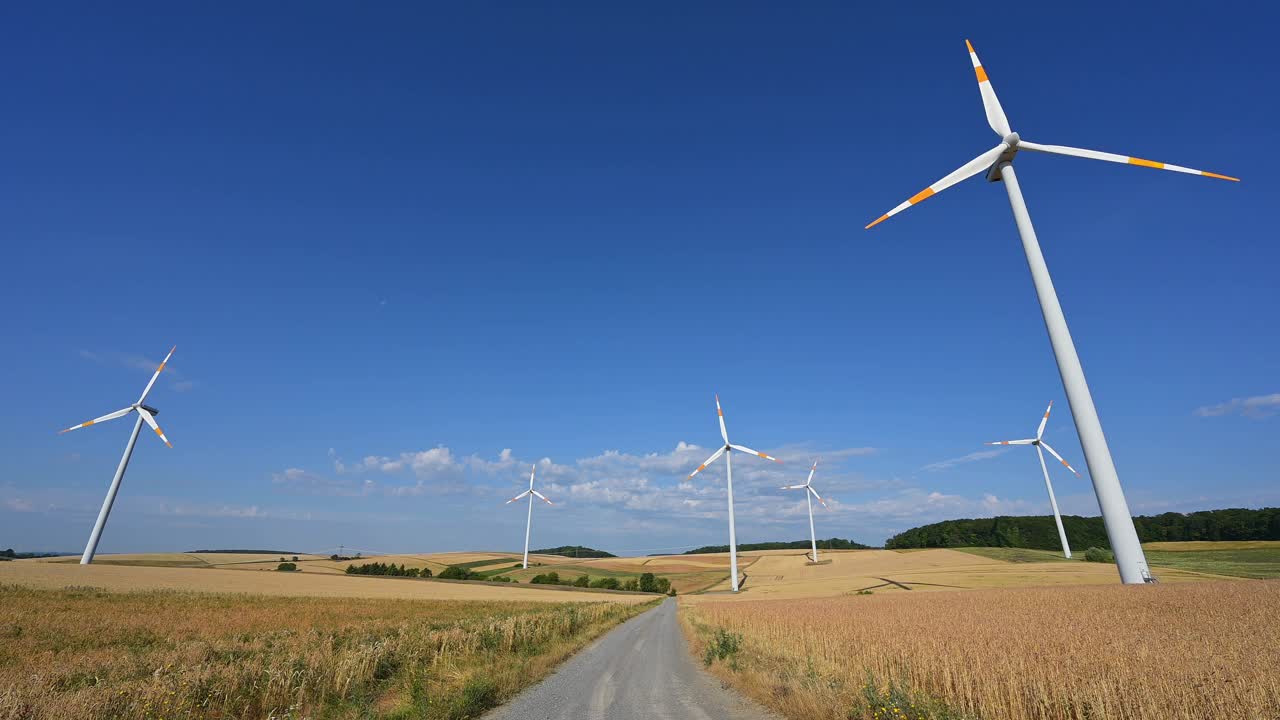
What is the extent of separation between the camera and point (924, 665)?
12945 mm

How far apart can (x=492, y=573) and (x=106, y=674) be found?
141794 millimetres

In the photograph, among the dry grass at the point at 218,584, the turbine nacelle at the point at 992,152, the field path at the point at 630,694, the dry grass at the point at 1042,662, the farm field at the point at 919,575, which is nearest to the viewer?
the dry grass at the point at 1042,662

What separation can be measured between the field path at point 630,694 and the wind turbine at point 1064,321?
71.6 ft

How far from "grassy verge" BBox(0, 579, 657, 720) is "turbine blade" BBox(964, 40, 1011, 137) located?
140 feet

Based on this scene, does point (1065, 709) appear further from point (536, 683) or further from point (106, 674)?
point (106, 674)

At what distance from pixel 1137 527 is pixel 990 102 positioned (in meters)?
200

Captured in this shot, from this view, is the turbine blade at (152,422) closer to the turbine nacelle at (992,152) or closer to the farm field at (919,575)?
the farm field at (919,575)

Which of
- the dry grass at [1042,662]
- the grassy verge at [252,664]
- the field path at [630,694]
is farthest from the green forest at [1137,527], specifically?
the grassy verge at [252,664]

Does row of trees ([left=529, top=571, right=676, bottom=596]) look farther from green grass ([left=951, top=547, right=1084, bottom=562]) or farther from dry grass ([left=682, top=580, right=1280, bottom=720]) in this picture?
dry grass ([left=682, top=580, right=1280, bottom=720])

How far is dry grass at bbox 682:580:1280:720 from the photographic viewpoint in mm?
8867

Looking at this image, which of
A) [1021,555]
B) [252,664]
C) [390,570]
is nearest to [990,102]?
[252,664]

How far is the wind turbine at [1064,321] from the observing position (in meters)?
26.7

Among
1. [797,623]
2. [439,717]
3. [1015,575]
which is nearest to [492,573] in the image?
[1015,575]

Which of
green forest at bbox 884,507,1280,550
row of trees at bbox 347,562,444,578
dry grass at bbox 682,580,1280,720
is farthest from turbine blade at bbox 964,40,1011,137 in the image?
green forest at bbox 884,507,1280,550
